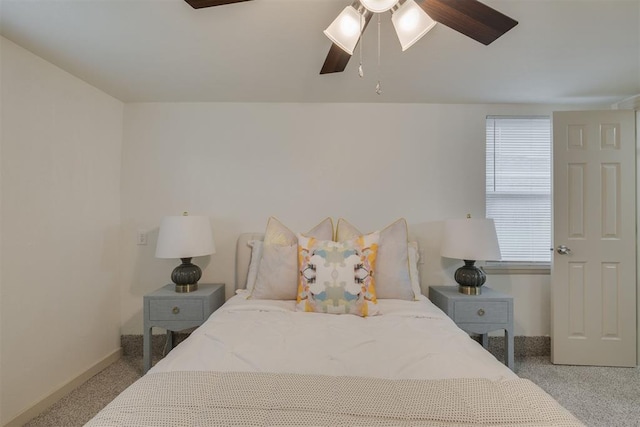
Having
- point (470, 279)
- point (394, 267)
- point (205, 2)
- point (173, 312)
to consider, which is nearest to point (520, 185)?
point (470, 279)

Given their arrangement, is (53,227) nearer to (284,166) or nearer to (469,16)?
(284,166)

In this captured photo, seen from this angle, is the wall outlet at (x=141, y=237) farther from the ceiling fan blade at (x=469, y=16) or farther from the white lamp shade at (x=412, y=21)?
the ceiling fan blade at (x=469, y=16)

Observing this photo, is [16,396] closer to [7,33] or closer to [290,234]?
[290,234]

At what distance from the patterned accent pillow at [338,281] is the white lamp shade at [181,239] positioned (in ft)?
2.91

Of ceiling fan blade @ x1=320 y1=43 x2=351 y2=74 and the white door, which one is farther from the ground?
ceiling fan blade @ x1=320 y1=43 x2=351 y2=74

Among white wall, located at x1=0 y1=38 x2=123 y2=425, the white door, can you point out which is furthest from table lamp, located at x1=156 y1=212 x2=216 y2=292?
the white door

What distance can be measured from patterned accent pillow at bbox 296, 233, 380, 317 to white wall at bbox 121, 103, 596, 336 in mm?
752

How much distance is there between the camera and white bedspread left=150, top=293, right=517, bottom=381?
124 centimetres

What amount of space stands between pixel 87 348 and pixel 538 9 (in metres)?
3.54

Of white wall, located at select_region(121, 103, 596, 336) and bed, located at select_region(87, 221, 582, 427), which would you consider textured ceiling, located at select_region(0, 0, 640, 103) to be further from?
bed, located at select_region(87, 221, 582, 427)

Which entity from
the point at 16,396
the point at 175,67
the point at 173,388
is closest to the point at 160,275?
the point at 16,396

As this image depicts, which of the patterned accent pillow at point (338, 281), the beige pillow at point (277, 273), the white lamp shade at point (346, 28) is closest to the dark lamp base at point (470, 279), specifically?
the patterned accent pillow at point (338, 281)

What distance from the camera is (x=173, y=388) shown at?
1050 millimetres

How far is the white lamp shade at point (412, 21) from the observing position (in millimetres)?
1271
